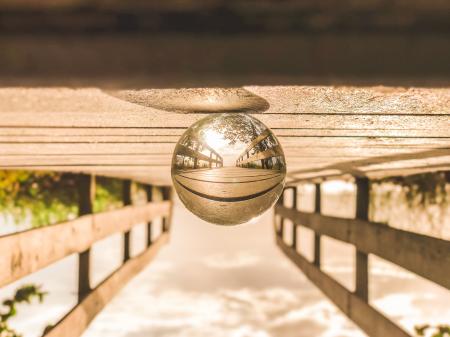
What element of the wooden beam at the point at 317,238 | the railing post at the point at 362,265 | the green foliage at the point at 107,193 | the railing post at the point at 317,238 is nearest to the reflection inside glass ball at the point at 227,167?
the railing post at the point at 362,265

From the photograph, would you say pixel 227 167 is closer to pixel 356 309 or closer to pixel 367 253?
pixel 367 253

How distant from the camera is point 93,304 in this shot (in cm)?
396

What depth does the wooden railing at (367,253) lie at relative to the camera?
7.64 ft

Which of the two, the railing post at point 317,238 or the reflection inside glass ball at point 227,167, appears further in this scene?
the railing post at point 317,238

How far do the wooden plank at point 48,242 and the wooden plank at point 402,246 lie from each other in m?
2.27

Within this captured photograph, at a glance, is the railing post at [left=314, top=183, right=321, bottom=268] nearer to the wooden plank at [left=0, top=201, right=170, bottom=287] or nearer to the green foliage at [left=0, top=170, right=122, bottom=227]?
the wooden plank at [left=0, top=201, right=170, bottom=287]

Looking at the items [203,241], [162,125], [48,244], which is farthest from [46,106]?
[203,241]

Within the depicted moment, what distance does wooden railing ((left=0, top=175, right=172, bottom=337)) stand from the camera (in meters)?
2.48

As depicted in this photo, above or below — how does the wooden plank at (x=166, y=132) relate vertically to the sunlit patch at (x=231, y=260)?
above

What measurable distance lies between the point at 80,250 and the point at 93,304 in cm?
68

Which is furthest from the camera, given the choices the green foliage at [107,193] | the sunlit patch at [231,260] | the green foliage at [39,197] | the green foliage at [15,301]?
the sunlit patch at [231,260]

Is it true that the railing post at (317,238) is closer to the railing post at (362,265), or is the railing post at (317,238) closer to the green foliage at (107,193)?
the railing post at (362,265)

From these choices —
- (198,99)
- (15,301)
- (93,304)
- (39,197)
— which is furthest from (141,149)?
(39,197)

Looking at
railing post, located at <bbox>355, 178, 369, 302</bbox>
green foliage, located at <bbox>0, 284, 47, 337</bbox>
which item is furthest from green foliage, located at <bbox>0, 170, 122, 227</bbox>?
railing post, located at <bbox>355, 178, 369, 302</bbox>
